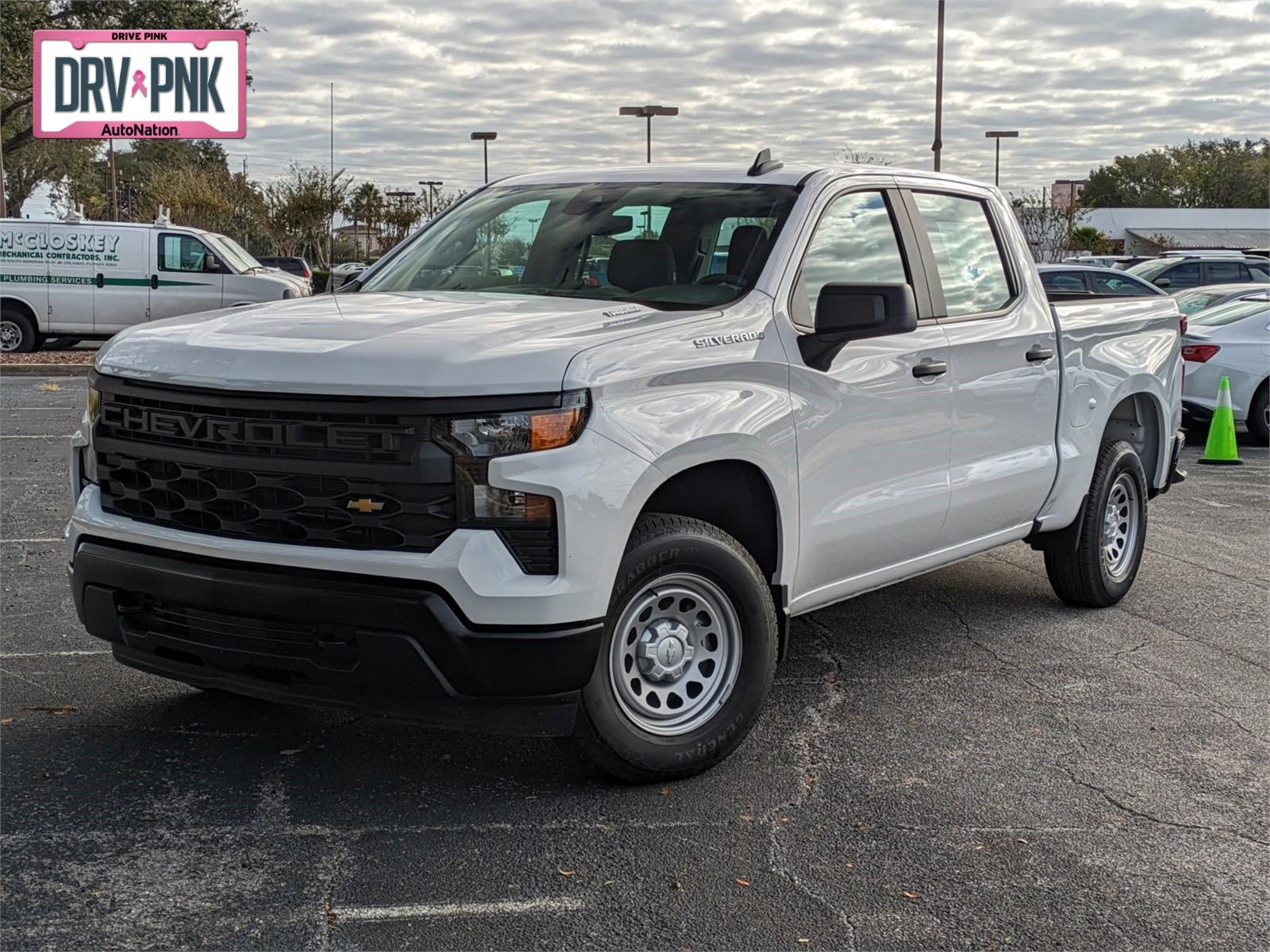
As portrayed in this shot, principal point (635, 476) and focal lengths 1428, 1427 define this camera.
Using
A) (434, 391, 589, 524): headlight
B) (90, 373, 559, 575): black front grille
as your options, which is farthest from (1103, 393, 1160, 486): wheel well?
(90, 373, 559, 575): black front grille

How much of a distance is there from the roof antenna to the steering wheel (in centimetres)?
60

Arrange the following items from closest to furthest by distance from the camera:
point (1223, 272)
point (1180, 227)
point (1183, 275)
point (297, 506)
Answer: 1. point (297, 506)
2. point (1183, 275)
3. point (1223, 272)
4. point (1180, 227)

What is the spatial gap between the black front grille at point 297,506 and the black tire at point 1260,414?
486 inches

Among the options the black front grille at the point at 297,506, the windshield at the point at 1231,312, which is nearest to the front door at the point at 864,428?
the black front grille at the point at 297,506

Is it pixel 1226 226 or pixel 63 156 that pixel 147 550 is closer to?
pixel 63 156

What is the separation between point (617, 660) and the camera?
4.29m

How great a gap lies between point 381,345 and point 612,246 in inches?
58.8

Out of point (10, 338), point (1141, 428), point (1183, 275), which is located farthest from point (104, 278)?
point (1183, 275)

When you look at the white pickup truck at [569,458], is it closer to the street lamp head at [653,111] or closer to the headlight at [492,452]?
the headlight at [492,452]

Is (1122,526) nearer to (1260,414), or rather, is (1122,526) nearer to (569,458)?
(569,458)

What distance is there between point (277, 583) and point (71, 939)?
3.48 feet

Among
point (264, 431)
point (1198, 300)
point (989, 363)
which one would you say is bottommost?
point (264, 431)

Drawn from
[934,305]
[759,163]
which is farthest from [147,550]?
[934,305]

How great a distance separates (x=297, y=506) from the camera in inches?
159
